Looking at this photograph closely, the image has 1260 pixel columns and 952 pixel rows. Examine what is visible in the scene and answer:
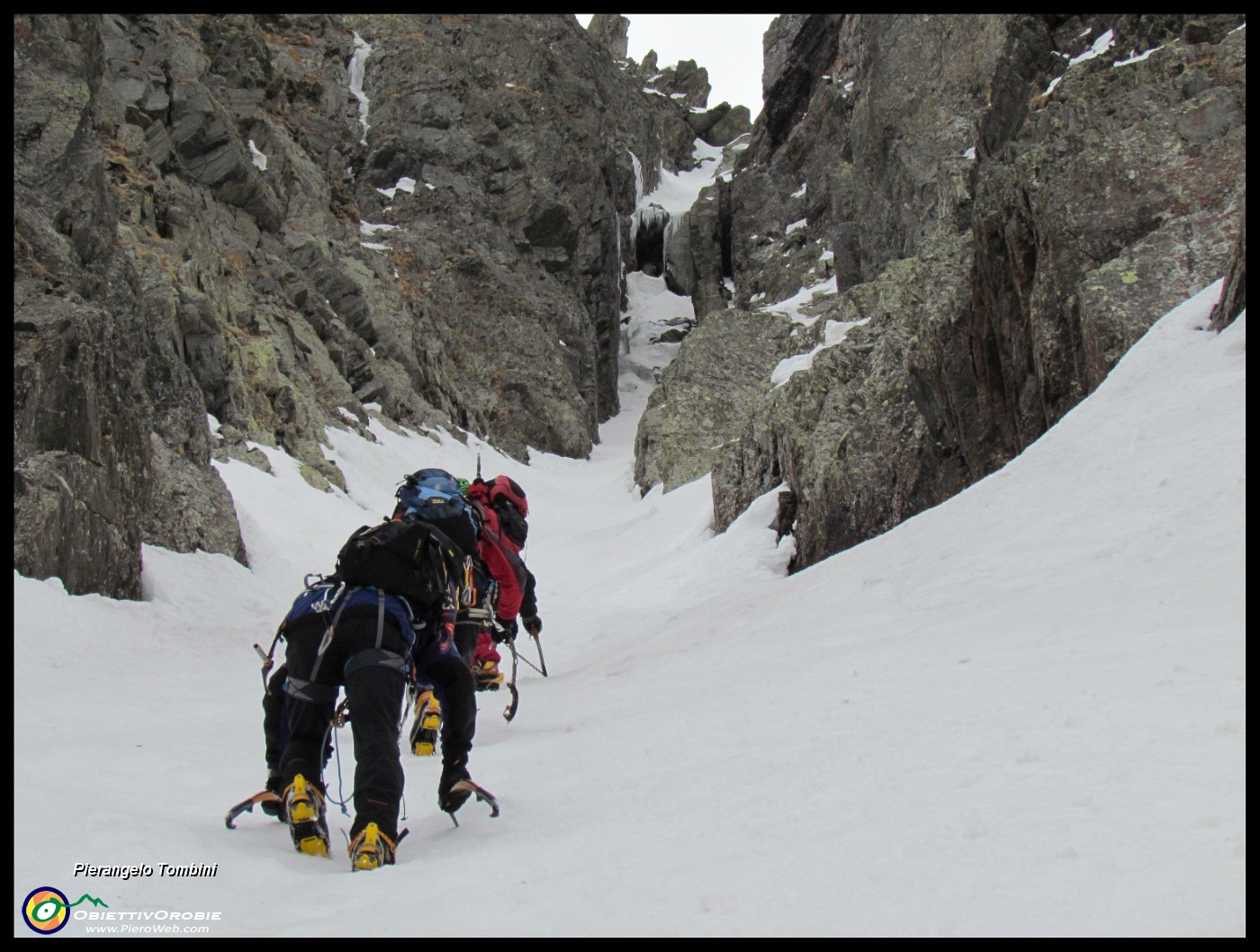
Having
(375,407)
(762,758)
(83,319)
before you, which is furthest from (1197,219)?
(375,407)

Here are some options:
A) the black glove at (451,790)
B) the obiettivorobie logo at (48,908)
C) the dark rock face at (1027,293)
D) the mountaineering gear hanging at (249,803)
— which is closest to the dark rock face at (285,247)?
the mountaineering gear hanging at (249,803)

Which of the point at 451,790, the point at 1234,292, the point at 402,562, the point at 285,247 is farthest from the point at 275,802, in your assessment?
the point at 285,247

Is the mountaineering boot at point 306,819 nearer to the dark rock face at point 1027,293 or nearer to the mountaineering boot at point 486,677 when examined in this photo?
the mountaineering boot at point 486,677

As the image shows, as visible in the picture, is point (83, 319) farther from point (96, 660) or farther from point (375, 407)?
point (375, 407)

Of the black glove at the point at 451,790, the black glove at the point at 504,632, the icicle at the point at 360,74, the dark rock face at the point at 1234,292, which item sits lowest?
the black glove at the point at 504,632

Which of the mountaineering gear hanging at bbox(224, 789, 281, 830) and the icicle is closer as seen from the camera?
the mountaineering gear hanging at bbox(224, 789, 281, 830)

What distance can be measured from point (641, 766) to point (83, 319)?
11189 millimetres

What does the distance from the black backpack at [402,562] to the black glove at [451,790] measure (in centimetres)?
83

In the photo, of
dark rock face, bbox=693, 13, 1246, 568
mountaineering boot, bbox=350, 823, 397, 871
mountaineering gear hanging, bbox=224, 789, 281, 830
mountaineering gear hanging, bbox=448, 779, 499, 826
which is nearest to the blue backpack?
mountaineering gear hanging, bbox=448, 779, 499, 826

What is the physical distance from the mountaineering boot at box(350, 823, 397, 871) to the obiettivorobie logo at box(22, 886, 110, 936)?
96 cm

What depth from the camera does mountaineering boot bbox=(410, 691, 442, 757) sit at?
5.09 meters

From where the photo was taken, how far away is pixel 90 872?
326 cm

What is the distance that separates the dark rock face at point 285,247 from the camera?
12711 millimetres

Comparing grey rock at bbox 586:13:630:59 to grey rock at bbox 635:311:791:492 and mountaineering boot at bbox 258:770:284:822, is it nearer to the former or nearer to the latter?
grey rock at bbox 635:311:791:492
